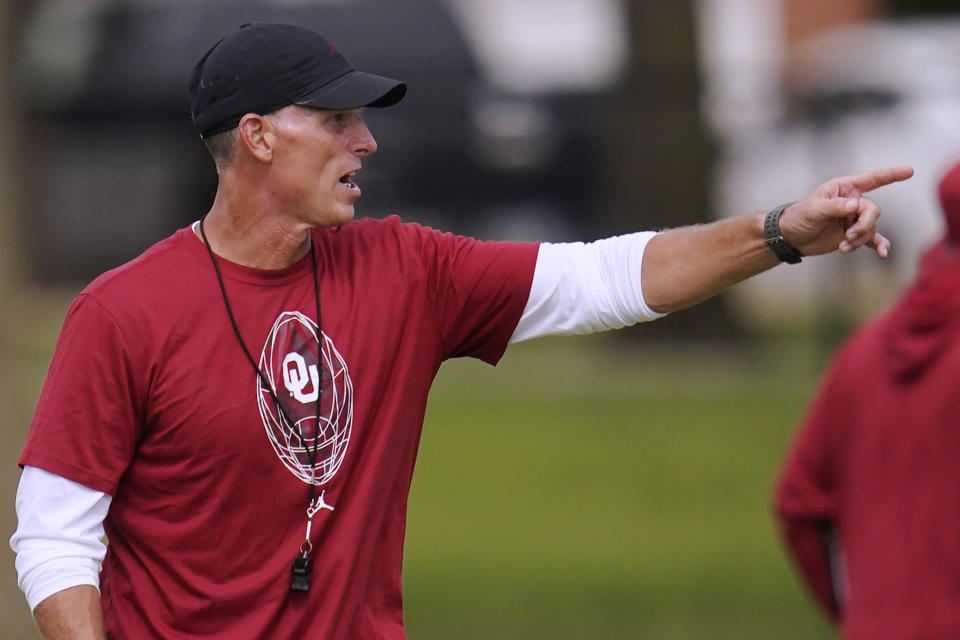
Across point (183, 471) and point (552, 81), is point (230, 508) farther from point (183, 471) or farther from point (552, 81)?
point (552, 81)

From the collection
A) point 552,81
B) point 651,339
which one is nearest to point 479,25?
point 552,81

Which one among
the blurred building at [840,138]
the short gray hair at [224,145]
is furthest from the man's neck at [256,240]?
the blurred building at [840,138]

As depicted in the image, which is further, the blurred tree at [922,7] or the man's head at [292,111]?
the blurred tree at [922,7]

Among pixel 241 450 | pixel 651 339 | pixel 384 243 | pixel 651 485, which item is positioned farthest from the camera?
pixel 651 339

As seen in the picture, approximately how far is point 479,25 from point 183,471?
1686cm

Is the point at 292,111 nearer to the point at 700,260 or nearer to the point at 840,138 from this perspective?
the point at 700,260

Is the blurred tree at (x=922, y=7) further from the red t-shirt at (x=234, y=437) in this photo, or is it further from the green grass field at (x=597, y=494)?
the red t-shirt at (x=234, y=437)

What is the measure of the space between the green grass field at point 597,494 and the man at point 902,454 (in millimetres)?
4049

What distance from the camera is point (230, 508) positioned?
4035 millimetres

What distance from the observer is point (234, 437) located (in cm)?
400

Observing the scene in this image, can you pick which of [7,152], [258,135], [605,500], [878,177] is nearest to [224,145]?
[258,135]

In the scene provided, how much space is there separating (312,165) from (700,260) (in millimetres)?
967

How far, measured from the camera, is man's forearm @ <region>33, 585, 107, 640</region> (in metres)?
3.92

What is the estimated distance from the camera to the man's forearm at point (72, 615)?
3916 millimetres
